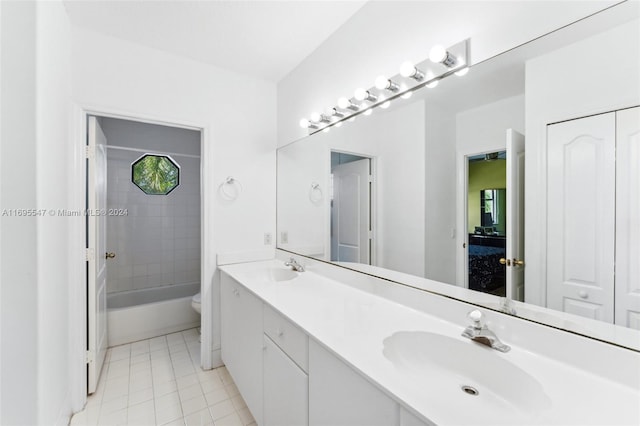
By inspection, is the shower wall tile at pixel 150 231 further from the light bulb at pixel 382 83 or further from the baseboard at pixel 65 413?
the light bulb at pixel 382 83

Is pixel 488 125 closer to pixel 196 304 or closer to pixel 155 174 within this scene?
pixel 196 304

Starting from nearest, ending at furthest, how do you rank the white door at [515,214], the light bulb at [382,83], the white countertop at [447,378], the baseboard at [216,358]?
the white countertop at [447,378] < the white door at [515,214] < the light bulb at [382,83] < the baseboard at [216,358]

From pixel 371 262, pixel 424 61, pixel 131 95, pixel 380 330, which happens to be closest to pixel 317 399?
pixel 380 330

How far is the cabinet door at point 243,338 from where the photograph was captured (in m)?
1.51

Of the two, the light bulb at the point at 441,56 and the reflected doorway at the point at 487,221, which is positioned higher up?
the light bulb at the point at 441,56

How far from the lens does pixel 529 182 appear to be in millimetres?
969

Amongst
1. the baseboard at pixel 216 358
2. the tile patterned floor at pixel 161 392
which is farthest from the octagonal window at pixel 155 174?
the baseboard at pixel 216 358

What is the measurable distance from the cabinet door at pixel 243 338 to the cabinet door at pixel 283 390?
0.10 m

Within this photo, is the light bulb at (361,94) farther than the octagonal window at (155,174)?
No

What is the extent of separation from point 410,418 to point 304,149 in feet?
6.07

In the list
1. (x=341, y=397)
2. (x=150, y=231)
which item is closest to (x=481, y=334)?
(x=341, y=397)

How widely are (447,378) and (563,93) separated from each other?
99 cm

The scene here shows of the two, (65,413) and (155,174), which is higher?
(155,174)

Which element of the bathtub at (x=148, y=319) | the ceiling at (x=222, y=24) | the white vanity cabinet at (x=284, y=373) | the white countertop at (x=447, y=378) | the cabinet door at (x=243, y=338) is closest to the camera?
the white countertop at (x=447, y=378)
